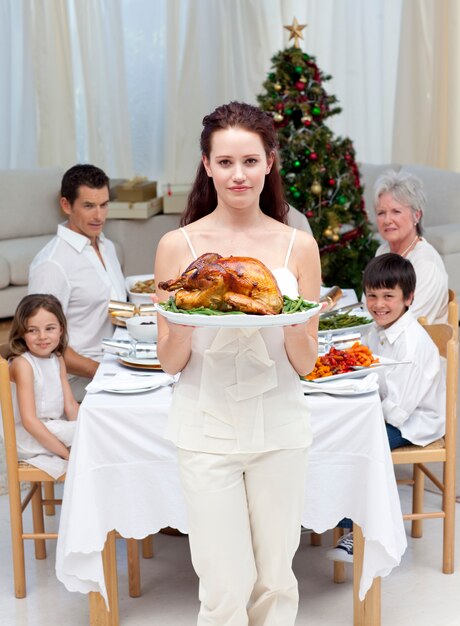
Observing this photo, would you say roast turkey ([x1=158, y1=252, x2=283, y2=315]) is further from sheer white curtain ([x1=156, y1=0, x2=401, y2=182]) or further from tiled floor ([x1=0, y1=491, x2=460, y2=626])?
sheer white curtain ([x1=156, y1=0, x2=401, y2=182])

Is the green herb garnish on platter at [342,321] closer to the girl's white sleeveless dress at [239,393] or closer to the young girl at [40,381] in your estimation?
the young girl at [40,381]

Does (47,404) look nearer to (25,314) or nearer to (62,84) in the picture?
(25,314)

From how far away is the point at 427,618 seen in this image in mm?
2891

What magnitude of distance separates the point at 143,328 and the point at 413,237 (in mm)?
1313

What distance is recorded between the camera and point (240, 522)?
2039 mm

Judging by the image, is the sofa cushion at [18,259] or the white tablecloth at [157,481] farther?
the sofa cushion at [18,259]

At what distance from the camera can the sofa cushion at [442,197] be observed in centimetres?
660

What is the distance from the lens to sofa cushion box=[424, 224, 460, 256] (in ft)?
20.0

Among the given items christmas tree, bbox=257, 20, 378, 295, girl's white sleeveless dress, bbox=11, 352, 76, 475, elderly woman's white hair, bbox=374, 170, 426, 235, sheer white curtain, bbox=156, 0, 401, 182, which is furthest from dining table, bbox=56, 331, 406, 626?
sheer white curtain, bbox=156, 0, 401, 182

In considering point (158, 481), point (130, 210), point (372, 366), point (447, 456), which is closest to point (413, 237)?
point (447, 456)

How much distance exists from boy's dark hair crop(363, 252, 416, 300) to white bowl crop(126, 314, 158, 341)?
2.16 ft

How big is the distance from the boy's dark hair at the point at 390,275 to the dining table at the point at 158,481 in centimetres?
53

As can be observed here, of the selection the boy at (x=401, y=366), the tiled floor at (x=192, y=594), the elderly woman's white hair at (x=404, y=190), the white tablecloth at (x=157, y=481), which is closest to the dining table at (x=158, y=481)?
the white tablecloth at (x=157, y=481)

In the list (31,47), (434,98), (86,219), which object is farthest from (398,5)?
(86,219)
